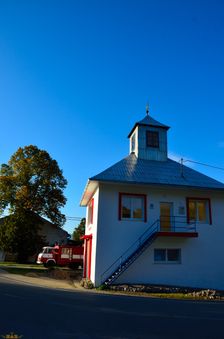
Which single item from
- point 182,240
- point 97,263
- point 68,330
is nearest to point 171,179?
point 182,240

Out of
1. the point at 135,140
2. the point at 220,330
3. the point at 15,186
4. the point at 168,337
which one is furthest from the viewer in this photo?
the point at 15,186

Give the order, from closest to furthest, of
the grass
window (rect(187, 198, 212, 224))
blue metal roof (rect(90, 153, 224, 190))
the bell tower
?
blue metal roof (rect(90, 153, 224, 190)) < window (rect(187, 198, 212, 224)) < the bell tower < the grass

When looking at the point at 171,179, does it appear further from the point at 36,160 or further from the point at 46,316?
the point at 36,160

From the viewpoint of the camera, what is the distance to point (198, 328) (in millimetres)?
7480

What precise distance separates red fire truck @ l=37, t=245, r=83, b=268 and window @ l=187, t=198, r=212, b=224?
14.2 m

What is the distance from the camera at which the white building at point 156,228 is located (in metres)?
17.4

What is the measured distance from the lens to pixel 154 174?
64.6 feet

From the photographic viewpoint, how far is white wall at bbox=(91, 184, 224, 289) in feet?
57.2

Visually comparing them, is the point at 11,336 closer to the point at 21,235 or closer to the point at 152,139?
the point at 152,139

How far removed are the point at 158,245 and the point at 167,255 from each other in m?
0.83

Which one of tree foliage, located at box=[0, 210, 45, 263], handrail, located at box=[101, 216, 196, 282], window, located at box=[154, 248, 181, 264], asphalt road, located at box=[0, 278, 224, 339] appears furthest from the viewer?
tree foliage, located at box=[0, 210, 45, 263]

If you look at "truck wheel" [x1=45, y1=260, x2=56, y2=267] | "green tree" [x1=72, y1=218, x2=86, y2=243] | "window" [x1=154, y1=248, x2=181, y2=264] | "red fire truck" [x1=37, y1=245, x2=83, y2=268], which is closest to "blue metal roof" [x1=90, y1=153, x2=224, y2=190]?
"window" [x1=154, y1=248, x2=181, y2=264]

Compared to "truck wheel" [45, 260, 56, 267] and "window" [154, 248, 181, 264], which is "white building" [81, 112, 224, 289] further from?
"truck wheel" [45, 260, 56, 267]

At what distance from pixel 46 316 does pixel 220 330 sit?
14.4 feet
